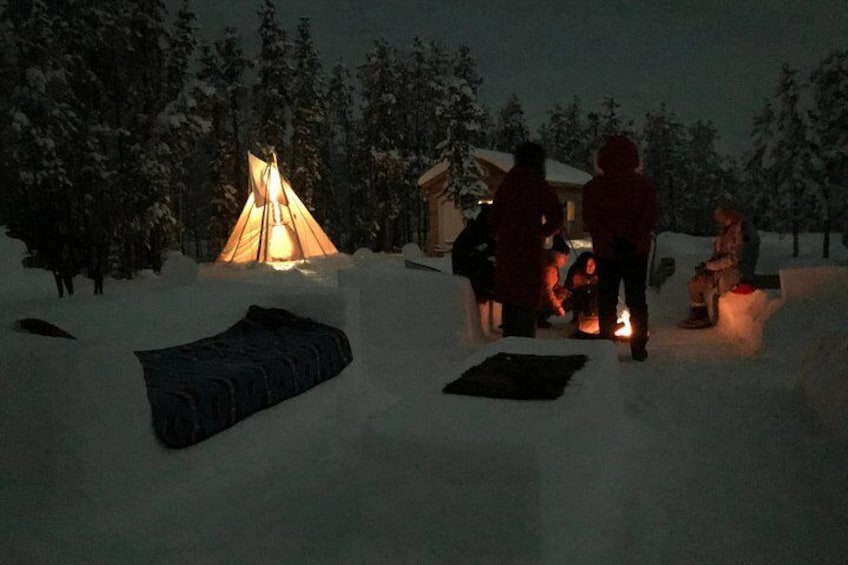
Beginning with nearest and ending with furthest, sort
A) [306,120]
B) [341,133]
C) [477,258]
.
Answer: [477,258] → [306,120] → [341,133]

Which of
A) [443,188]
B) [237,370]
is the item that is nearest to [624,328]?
[237,370]

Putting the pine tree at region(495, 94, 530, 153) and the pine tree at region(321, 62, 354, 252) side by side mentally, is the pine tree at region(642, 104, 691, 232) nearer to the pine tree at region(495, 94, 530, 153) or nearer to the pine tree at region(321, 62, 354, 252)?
the pine tree at region(495, 94, 530, 153)

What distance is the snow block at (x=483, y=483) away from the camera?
209 cm

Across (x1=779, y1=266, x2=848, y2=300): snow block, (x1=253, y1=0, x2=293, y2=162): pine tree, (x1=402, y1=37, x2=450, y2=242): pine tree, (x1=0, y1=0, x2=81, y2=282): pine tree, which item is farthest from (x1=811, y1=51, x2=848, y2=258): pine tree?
(x1=0, y1=0, x2=81, y2=282): pine tree

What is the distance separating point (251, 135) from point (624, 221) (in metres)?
35.3

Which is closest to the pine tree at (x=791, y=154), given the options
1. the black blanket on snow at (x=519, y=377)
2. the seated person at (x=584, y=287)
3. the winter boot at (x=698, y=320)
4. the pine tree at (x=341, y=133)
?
the pine tree at (x=341, y=133)

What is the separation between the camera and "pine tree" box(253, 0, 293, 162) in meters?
25.9

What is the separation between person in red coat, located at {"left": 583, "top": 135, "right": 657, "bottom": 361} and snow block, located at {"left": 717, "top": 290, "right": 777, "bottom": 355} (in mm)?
1261

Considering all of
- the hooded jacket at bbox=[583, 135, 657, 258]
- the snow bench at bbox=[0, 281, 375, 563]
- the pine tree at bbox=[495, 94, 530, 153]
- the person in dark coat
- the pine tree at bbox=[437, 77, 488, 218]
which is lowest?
the snow bench at bbox=[0, 281, 375, 563]

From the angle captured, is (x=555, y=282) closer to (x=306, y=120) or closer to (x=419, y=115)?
(x=306, y=120)

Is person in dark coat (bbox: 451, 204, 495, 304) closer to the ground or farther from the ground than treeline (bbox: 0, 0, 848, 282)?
closer to the ground

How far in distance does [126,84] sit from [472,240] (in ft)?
48.5

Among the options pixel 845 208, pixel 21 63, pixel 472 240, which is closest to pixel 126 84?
pixel 21 63

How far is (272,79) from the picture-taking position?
1033 inches
